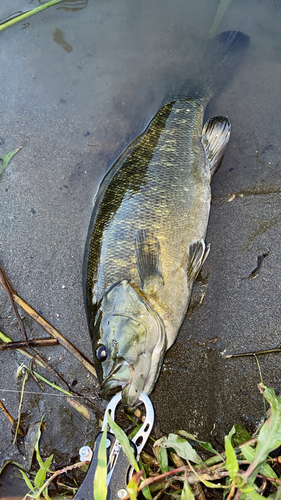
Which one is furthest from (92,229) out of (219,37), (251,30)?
(251,30)

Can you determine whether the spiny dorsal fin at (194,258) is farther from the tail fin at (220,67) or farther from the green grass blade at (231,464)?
the tail fin at (220,67)

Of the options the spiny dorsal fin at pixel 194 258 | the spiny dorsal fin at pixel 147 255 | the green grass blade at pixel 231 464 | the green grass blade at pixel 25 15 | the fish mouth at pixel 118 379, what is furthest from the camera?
the green grass blade at pixel 25 15

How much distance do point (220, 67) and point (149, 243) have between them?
2262mm

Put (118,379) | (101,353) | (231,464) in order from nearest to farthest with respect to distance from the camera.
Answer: (231,464), (118,379), (101,353)

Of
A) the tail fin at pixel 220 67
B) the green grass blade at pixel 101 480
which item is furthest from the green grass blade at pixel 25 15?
the green grass blade at pixel 101 480

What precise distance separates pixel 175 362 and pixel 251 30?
369 cm

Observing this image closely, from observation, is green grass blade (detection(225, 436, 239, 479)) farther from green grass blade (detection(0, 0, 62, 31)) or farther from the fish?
green grass blade (detection(0, 0, 62, 31))

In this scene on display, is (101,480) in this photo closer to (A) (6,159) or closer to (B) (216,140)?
(B) (216,140)

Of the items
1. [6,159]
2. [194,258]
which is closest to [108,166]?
[6,159]

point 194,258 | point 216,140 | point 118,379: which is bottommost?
point 118,379

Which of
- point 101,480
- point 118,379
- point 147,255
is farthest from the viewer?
point 147,255

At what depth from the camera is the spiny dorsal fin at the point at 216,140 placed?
128 inches

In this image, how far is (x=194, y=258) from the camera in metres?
2.87

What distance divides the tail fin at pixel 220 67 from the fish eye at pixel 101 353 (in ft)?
8.71
